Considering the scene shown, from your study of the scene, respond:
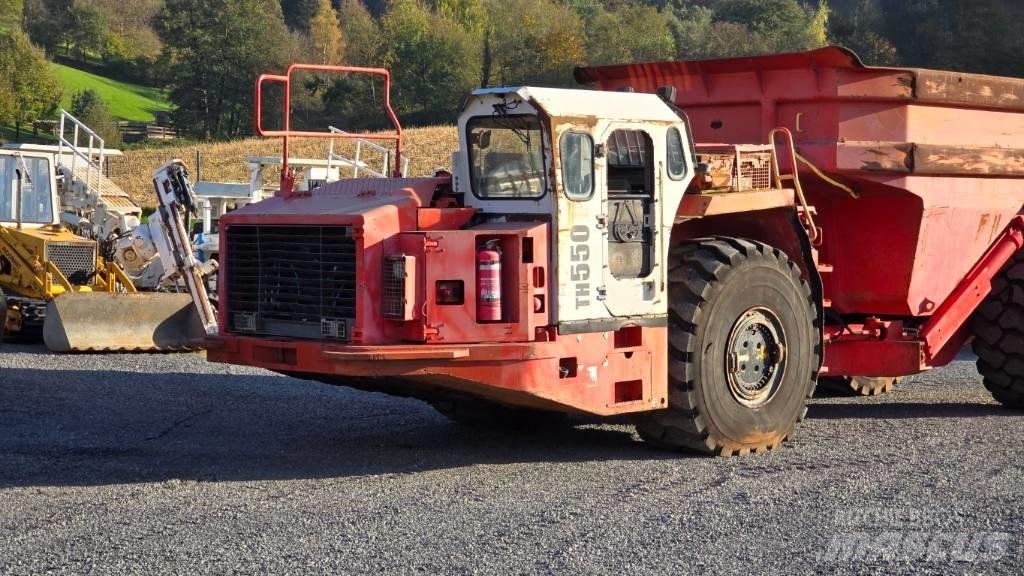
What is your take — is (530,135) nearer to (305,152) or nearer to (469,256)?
(469,256)

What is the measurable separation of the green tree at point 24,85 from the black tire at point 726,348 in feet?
207

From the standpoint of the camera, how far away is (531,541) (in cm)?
688

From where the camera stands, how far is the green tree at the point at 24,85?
6800 centimetres

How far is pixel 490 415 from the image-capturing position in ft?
34.2

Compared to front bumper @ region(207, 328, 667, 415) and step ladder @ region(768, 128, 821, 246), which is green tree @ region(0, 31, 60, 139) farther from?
front bumper @ region(207, 328, 667, 415)

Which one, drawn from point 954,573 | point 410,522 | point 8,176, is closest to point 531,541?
point 410,522

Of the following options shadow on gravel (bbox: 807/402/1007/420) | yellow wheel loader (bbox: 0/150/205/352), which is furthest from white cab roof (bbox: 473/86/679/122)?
yellow wheel loader (bbox: 0/150/205/352)

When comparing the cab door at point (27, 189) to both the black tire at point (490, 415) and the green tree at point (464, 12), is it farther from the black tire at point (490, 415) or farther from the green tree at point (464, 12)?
the green tree at point (464, 12)

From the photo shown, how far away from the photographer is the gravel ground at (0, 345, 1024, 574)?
660 centimetres

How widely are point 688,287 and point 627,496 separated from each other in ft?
5.71

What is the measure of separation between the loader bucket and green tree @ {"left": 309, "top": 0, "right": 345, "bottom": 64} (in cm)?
8024

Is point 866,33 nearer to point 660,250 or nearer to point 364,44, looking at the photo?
point 364,44

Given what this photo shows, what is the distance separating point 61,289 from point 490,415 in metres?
8.87
